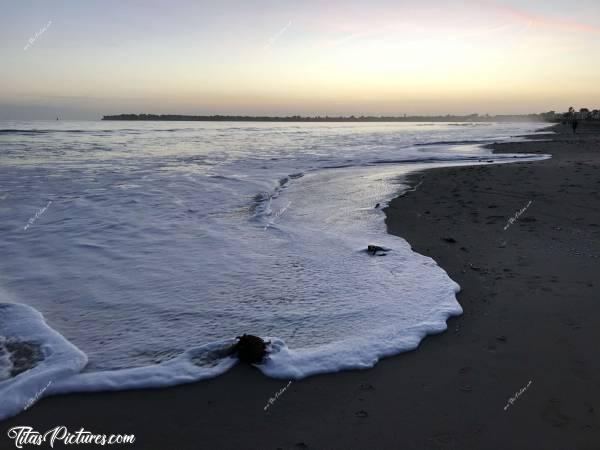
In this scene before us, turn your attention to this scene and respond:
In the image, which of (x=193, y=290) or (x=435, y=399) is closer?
(x=435, y=399)

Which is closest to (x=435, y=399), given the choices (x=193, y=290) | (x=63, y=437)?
(x=63, y=437)

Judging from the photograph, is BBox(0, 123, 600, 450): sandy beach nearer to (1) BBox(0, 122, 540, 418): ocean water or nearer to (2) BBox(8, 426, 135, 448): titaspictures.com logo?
(2) BBox(8, 426, 135, 448): titaspictures.com logo

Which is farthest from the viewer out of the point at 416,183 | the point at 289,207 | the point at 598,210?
the point at 416,183

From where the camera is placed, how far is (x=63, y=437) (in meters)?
2.55

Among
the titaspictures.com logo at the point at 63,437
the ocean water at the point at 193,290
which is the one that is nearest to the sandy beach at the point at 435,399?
the titaspictures.com logo at the point at 63,437

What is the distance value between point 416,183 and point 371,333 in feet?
29.6

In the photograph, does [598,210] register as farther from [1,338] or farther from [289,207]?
[1,338]

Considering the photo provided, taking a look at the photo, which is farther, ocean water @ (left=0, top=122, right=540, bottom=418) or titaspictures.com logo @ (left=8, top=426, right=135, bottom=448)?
ocean water @ (left=0, top=122, right=540, bottom=418)

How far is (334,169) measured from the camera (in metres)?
17.1

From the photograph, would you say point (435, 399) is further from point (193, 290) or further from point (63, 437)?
point (193, 290)

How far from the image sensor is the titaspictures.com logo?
98.6 inches

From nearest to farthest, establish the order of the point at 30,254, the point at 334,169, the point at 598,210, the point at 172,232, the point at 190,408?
the point at 190,408, the point at 30,254, the point at 172,232, the point at 598,210, the point at 334,169

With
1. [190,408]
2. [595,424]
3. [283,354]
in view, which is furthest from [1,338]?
[595,424]

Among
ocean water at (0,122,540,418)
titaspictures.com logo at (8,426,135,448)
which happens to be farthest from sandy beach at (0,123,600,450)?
ocean water at (0,122,540,418)
